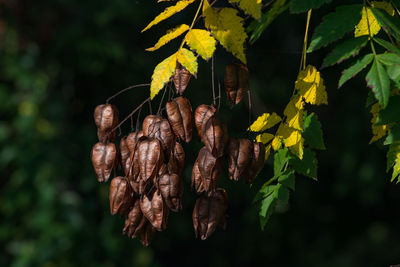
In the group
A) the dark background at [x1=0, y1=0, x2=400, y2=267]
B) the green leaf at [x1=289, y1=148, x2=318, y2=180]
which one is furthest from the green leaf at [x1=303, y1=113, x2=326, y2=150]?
the dark background at [x1=0, y1=0, x2=400, y2=267]

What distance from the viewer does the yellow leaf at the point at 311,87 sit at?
160 cm

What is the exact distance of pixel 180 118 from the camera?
5.07 ft

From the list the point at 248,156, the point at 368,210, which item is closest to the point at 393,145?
the point at 248,156

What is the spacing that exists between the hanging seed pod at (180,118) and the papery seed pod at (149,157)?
0.31ft

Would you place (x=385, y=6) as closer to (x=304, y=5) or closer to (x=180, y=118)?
(x=304, y=5)

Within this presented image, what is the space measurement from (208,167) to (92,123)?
442cm

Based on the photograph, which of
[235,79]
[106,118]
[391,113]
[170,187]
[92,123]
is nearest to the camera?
[391,113]

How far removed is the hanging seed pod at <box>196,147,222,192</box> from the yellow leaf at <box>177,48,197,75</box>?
219 millimetres

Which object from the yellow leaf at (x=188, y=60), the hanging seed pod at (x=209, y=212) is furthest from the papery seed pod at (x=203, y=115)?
the hanging seed pod at (x=209, y=212)

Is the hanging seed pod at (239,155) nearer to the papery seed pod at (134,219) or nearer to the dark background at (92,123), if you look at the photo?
the papery seed pod at (134,219)

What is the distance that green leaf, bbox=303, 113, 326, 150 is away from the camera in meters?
1.67

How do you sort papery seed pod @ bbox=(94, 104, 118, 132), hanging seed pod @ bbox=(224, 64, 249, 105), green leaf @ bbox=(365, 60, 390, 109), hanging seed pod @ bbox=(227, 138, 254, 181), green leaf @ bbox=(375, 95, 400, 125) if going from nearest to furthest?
green leaf @ bbox=(365, 60, 390, 109) → green leaf @ bbox=(375, 95, 400, 125) → hanging seed pod @ bbox=(227, 138, 254, 181) → hanging seed pod @ bbox=(224, 64, 249, 105) → papery seed pod @ bbox=(94, 104, 118, 132)

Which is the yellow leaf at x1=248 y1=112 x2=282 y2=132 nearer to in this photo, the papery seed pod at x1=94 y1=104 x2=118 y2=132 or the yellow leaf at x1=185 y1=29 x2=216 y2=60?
the yellow leaf at x1=185 y1=29 x2=216 y2=60

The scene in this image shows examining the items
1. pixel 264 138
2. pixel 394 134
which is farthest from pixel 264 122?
pixel 394 134
